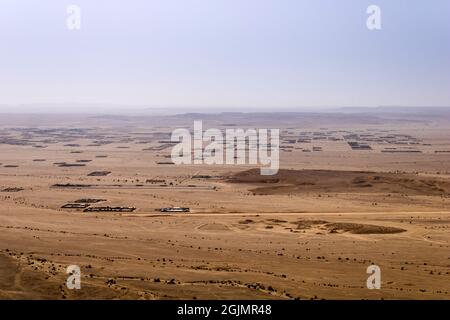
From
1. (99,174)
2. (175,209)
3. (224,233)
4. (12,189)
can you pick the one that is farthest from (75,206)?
(99,174)

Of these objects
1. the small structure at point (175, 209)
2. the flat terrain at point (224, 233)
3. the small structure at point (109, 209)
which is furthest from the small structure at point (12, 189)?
the small structure at point (175, 209)

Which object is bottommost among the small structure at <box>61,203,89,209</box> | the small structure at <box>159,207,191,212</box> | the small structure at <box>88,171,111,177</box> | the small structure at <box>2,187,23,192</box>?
the small structure at <box>159,207,191,212</box>

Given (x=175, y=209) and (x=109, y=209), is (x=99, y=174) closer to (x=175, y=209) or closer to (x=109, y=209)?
(x=109, y=209)

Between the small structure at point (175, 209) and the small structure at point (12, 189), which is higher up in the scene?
the small structure at point (12, 189)

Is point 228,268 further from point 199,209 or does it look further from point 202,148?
point 202,148

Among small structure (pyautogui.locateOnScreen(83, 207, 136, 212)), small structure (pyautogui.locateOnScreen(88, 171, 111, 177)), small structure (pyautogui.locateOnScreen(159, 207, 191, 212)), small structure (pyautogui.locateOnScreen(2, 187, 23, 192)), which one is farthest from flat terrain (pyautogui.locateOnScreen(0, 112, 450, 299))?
small structure (pyautogui.locateOnScreen(159, 207, 191, 212))

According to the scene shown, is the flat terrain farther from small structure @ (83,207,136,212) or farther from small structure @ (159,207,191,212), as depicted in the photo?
small structure @ (159,207,191,212)

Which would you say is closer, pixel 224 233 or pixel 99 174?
pixel 224 233

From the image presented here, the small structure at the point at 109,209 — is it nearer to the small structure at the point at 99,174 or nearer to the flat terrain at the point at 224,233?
the flat terrain at the point at 224,233
